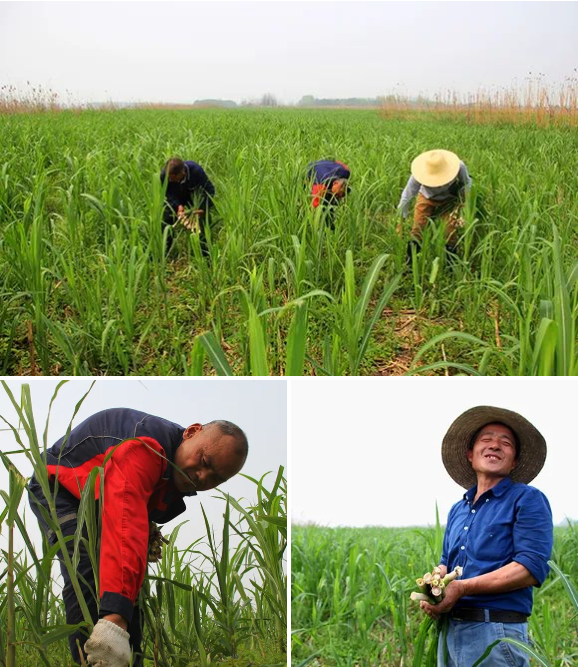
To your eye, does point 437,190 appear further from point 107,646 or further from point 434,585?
point 107,646

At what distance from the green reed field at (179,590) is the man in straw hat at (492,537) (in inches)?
15.2

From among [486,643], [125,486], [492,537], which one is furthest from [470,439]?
[125,486]

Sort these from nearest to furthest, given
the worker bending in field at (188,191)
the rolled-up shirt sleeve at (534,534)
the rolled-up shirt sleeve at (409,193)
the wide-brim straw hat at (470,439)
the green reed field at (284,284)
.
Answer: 1. the rolled-up shirt sleeve at (534,534)
2. the wide-brim straw hat at (470,439)
3. the green reed field at (284,284)
4. the rolled-up shirt sleeve at (409,193)
5. the worker bending in field at (188,191)

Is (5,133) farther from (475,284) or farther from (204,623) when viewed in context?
(204,623)

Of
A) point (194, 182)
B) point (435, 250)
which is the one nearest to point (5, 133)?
point (194, 182)

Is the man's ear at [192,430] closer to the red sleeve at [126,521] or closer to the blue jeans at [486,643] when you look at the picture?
the red sleeve at [126,521]

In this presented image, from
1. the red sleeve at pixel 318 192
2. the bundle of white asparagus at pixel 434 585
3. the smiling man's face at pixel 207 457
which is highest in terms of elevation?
the red sleeve at pixel 318 192

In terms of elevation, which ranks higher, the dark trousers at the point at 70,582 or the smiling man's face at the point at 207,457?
the smiling man's face at the point at 207,457

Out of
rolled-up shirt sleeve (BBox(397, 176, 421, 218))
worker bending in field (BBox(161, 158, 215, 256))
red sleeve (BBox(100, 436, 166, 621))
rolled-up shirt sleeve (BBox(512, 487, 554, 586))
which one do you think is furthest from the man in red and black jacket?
rolled-up shirt sleeve (BBox(397, 176, 421, 218))

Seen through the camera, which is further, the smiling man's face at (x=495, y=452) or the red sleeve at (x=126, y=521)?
the smiling man's face at (x=495, y=452)

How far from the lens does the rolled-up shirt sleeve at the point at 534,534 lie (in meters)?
1.26

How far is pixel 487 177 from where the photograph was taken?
11.8 ft

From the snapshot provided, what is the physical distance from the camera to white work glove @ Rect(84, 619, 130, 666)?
129 cm

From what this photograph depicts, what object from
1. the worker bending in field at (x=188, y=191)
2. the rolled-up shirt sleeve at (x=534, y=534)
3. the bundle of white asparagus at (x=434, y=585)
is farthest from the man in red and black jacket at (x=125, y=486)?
the worker bending in field at (x=188, y=191)
